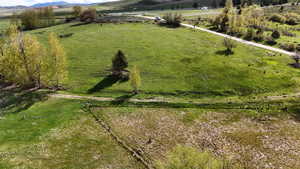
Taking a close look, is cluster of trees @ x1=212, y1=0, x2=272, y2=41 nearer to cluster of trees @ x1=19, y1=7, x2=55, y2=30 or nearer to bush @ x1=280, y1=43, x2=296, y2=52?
bush @ x1=280, y1=43, x2=296, y2=52

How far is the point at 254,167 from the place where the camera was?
102 ft

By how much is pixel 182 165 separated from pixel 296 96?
4206 cm

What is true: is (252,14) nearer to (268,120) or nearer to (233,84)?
(233,84)

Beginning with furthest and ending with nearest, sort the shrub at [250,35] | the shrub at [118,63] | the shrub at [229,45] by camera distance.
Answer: the shrub at [250,35]
the shrub at [229,45]
the shrub at [118,63]

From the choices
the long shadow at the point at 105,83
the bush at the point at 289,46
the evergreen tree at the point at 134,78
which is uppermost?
the bush at the point at 289,46

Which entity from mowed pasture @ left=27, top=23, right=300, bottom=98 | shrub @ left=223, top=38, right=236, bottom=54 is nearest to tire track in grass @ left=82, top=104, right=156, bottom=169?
mowed pasture @ left=27, top=23, right=300, bottom=98

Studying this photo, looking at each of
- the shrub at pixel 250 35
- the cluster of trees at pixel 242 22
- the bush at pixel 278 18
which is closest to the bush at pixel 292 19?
the bush at pixel 278 18

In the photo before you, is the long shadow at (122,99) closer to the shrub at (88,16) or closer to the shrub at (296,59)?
the shrub at (296,59)

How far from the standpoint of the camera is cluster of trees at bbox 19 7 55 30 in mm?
129875

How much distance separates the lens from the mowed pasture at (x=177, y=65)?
54375 mm

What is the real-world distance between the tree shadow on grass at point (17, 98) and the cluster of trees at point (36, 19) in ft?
291

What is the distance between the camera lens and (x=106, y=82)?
Answer: 5856cm

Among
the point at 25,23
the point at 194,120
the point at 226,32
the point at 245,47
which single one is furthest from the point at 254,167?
the point at 25,23

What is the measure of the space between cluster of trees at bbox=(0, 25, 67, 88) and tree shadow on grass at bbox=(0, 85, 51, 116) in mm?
2965
